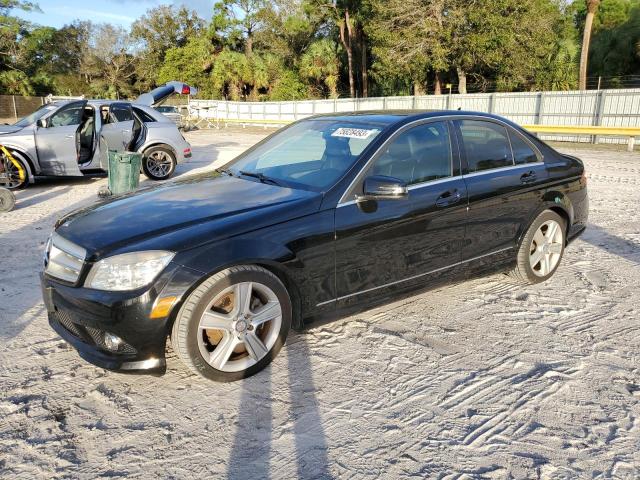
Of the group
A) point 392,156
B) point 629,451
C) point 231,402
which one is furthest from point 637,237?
point 231,402

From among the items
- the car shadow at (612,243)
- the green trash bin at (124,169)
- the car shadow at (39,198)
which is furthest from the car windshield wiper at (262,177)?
the car shadow at (39,198)

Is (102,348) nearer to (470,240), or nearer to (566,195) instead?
(470,240)

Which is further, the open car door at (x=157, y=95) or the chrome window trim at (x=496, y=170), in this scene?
the open car door at (x=157, y=95)

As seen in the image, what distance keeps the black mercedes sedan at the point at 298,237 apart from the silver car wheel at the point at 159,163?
7.02 meters

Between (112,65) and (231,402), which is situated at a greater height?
(112,65)

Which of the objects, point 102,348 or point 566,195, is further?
point 566,195

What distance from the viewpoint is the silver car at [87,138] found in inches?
390

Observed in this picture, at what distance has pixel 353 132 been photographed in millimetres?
4180

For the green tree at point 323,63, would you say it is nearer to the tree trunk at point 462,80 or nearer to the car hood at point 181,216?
the tree trunk at point 462,80

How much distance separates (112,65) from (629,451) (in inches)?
2563

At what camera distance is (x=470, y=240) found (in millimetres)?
4324

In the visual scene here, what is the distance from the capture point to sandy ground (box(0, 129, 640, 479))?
2586 mm

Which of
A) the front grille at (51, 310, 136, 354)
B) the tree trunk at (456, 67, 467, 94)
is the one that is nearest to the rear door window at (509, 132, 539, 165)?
the front grille at (51, 310, 136, 354)

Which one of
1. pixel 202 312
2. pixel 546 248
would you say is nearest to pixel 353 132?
pixel 202 312
